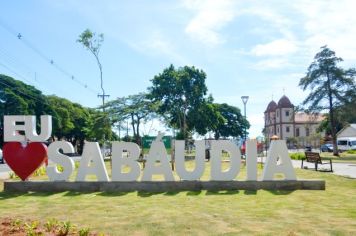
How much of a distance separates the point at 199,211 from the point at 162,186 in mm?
3940

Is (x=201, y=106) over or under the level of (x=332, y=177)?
over

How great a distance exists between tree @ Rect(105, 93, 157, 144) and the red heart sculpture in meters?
27.9

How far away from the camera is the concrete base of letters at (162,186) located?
43.9ft

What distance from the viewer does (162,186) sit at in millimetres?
13406

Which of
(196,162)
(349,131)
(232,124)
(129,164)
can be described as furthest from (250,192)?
(232,124)

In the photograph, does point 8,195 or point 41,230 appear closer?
point 41,230

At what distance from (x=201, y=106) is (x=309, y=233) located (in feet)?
126

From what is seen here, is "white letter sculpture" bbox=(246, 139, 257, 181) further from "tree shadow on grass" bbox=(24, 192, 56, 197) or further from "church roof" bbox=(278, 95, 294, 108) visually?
"church roof" bbox=(278, 95, 294, 108)

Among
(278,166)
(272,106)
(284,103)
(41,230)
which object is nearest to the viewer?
(41,230)

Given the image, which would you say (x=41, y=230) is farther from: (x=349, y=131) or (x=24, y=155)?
(x=349, y=131)

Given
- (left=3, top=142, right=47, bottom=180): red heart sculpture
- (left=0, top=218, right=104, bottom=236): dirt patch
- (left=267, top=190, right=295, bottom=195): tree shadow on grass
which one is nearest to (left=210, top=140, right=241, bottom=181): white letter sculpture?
(left=267, top=190, right=295, bottom=195): tree shadow on grass

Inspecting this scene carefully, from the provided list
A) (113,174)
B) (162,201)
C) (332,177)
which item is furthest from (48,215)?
(332,177)

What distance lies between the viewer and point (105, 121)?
41.7m

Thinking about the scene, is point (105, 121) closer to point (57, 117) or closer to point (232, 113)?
point (57, 117)
